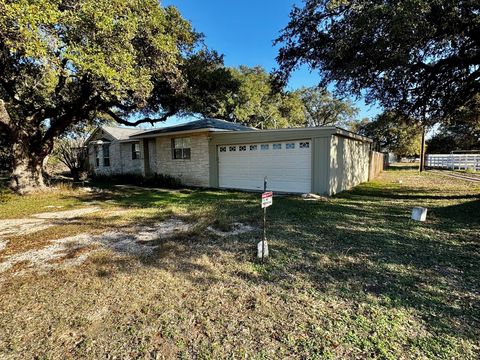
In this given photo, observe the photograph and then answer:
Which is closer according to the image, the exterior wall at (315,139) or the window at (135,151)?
the exterior wall at (315,139)

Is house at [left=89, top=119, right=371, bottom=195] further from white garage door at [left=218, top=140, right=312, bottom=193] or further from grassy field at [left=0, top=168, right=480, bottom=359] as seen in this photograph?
grassy field at [left=0, top=168, right=480, bottom=359]

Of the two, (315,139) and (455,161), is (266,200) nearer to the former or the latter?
(315,139)

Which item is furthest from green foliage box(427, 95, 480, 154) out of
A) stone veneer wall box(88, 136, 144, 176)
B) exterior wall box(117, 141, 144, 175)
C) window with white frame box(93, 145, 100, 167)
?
window with white frame box(93, 145, 100, 167)

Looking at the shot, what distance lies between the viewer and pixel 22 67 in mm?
8781

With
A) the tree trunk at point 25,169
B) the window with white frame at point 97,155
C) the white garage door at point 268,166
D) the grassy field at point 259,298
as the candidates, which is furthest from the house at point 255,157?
the tree trunk at point 25,169

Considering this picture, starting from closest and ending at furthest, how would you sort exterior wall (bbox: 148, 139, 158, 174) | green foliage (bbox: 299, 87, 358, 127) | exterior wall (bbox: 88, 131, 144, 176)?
1. exterior wall (bbox: 148, 139, 158, 174)
2. exterior wall (bbox: 88, 131, 144, 176)
3. green foliage (bbox: 299, 87, 358, 127)

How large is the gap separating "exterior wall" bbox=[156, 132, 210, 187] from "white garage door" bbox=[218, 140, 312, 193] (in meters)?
0.81

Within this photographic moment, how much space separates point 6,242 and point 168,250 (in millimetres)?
3154

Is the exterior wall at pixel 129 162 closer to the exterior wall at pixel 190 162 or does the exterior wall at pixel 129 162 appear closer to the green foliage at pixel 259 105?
the exterior wall at pixel 190 162

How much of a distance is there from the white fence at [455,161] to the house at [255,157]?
1503 centimetres

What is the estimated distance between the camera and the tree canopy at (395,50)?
18.1 ft

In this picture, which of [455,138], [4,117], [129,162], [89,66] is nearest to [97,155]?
[129,162]

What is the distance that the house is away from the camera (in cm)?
948

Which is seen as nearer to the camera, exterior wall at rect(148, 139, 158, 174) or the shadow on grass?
the shadow on grass
